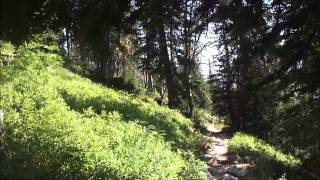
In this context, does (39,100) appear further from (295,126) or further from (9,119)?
(295,126)

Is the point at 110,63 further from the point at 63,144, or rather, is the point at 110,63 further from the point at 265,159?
the point at 265,159

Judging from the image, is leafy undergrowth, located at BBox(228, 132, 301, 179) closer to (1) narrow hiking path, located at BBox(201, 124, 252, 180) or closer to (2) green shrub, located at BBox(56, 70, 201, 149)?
(1) narrow hiking path, located at BBox(201, 124, 252, 180)

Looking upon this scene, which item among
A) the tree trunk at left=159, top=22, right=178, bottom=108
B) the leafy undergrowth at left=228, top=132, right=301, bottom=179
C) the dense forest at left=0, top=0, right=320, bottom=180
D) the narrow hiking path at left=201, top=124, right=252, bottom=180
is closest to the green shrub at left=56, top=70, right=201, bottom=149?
the dense forest at left=0, top=0, right=320, bottom=180

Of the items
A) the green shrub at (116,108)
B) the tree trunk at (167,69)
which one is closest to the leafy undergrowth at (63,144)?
the green shrub at (116,108)

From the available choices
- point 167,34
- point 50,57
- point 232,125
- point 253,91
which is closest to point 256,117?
point 232,125

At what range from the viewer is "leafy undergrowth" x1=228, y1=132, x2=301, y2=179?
48.8 feet

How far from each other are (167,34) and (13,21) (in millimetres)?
22793

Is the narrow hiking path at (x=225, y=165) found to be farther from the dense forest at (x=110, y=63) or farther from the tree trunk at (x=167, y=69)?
the tree trunk at (x=167, y=69)

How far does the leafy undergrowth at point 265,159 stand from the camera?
14875 mm

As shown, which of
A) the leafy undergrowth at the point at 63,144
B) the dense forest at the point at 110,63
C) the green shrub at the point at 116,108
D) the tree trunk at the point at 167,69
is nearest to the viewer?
the dense forest at the point at 110,63

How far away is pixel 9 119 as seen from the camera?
970cm

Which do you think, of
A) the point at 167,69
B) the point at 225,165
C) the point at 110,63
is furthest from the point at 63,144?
the point at 167,69

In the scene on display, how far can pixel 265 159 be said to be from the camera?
16.7 m

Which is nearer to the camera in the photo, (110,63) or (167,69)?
(110,63)
